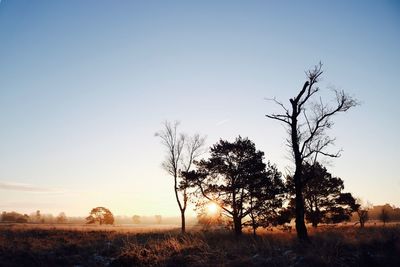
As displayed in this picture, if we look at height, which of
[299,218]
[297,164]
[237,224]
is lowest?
[237,224]

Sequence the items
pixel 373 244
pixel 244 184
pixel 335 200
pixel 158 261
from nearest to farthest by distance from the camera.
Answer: pixel 158 261, pixel 373 244, pixel 244 184, pixel 335 200

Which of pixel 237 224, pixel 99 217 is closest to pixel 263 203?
pixel 237 224

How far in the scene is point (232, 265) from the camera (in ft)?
37.4

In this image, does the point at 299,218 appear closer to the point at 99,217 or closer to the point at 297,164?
the point at 297,164

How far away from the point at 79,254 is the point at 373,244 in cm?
1408

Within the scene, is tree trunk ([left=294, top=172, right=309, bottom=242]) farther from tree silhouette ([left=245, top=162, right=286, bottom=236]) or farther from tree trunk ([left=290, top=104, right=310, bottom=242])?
tree silhouette ([left=245, top=162, right=286, bottom=236])

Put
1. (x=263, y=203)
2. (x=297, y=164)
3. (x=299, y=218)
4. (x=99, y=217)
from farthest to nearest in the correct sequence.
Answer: (x=99, y=217), (x=263, y=203), (x=297, y=164), (x=299, y=218)

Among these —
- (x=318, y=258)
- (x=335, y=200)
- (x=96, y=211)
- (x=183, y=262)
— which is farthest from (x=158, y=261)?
(x=96, y=211)

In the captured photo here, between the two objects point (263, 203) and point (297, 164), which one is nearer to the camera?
point (297, 164)

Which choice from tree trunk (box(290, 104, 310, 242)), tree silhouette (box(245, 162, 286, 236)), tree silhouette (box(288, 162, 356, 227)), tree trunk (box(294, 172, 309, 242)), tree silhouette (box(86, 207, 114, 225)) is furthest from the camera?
tree silhouette (box(86, 207, 114, 225))

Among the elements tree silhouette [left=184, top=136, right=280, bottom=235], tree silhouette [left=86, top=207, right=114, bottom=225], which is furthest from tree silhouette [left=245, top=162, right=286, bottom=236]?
tree silhouette [left=86, top=207, right=114, bottom=225]

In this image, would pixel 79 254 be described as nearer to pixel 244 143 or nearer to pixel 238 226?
pixel 238 226

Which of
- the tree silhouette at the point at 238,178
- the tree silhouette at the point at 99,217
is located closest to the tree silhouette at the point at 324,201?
the tree silhouette at the point at 238,178

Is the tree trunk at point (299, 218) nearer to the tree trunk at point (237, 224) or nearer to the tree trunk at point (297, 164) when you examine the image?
the tree trunk at point (297, 164)
